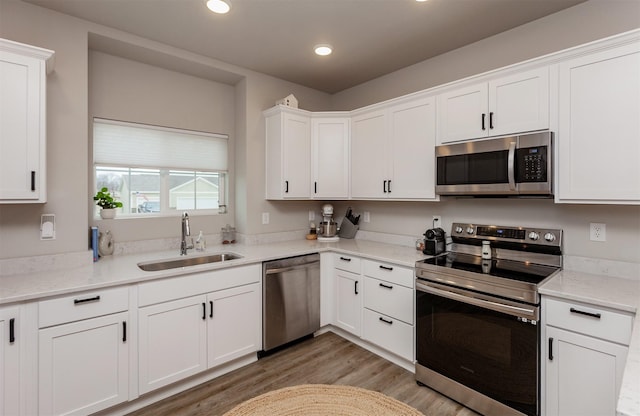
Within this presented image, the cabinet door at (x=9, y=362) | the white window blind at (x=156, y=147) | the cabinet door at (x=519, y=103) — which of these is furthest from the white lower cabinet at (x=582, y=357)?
the white window blind at (x=156, y=147)

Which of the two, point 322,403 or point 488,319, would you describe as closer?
point 488,319

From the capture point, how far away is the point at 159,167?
303 centimetres

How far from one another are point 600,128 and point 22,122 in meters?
3.43

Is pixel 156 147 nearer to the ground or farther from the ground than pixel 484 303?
farther from the ground

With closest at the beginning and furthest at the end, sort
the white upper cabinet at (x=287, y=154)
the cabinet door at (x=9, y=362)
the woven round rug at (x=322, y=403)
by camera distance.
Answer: the cabinet door at (x=9, y=362) → the woven round rug at (x=322, y=403) → the white upper cabinet at (x=287, y=154)

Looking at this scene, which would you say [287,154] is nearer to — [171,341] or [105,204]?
[105,204]

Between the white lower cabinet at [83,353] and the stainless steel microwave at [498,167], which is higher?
the stainless steel microwave at [498,167]

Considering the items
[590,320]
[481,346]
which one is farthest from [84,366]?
[590,320]

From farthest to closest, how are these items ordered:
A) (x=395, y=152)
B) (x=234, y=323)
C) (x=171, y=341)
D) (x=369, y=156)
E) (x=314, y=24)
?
(x=369, y=156) → (x=395, y=152) → (x=234, y=323) → (x=314, y=24) → (x=171, y=341)

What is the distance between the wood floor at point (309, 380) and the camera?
209 centimetres

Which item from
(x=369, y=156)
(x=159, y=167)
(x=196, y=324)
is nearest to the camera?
(x=196, y=324)

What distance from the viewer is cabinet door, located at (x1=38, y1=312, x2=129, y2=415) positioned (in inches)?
69.1

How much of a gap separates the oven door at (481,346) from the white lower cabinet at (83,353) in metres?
2.05

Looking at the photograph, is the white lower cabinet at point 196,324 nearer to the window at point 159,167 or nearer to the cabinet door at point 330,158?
the window at point 159,167
